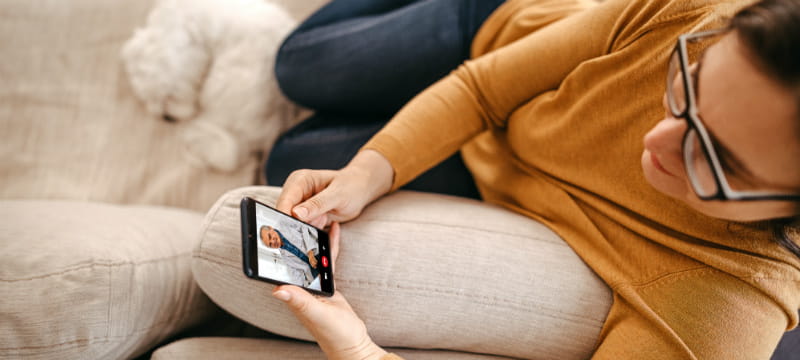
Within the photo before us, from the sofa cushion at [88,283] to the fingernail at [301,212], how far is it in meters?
0.19

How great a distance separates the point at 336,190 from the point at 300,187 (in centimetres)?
5

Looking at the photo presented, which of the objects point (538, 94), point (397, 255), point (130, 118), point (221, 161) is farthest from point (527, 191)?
point (130, 118)

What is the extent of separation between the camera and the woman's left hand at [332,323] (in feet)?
1.73

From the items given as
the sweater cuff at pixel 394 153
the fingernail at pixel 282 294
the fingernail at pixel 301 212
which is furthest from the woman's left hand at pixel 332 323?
the sweater cuff at pixel 394 153

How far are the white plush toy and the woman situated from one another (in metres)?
0.37

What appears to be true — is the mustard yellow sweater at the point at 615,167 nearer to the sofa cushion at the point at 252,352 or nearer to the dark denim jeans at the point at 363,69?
the dark denim jeans at the point at 363,69

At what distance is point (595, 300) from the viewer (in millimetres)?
667

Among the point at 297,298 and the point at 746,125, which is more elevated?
the point at 746,125

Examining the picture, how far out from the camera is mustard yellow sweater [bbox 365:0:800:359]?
1.87 ft

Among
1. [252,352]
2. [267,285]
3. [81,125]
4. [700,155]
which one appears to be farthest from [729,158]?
[81,125]

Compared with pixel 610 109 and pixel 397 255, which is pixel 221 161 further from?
pixel 610 109

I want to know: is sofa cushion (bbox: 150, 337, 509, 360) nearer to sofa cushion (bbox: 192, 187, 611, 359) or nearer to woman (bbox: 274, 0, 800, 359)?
sofa cushion (bbox: 192, 187, 611, 359)

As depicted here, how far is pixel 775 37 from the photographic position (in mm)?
407

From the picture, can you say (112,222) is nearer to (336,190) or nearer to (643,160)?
(336,190)
